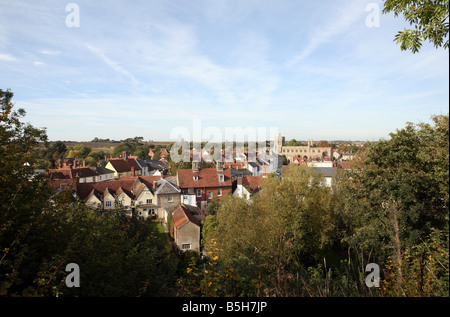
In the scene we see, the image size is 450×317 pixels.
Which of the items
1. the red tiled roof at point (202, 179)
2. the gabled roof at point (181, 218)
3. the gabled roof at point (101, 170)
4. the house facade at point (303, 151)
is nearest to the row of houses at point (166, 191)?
the red tiled roof at point (202, 179)

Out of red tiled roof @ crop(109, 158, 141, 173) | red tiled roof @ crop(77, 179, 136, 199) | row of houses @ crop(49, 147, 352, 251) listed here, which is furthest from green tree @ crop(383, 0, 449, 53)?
red tiled roof @ crop(109, 158, 141, 173)

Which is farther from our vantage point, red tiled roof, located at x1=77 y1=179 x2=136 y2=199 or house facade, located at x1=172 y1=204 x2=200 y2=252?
red tiled roof, located at x1=77 y1=179 x2=136 y2=199

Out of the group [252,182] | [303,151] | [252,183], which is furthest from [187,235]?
[303,151]

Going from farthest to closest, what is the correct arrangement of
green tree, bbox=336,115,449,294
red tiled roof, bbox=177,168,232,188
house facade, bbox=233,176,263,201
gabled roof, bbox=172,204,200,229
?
1. red tiled roof, bbox=177,168,232,188
2. house facade, bbox=233,176,263,201
3. gabled roof, bbox=172,204,200,229
4. green tree, bbox=336,115,449,294

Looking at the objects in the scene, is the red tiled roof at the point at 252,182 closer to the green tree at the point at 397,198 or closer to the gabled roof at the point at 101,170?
the green tree at the point at 397,198

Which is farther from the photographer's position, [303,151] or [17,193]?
[303,151]

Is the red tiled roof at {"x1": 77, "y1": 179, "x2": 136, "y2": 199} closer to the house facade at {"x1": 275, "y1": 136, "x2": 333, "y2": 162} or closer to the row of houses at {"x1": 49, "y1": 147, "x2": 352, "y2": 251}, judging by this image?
the row of houses at {"x1": 49, "y1": 147, "x2": 352, "y2": 251}

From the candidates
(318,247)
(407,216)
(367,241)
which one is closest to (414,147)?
(407,216)

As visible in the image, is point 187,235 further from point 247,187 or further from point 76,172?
point 76,172
